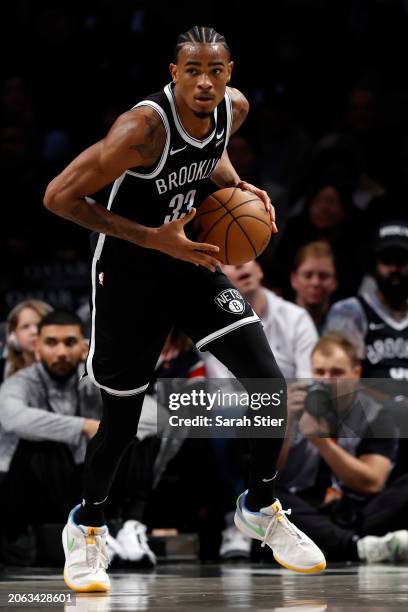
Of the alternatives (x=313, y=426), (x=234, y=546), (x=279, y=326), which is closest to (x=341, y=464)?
(x=313, y=426)

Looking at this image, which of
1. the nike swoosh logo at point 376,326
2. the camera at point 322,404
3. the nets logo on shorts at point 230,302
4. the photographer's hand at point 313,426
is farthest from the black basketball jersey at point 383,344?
the nets logo on shorts at point 230,302

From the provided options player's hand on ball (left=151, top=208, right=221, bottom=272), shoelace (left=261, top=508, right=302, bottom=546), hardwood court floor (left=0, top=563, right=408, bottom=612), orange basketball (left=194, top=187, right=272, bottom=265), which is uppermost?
orange basketball (left=194, top=187, right=272, bottom=265)

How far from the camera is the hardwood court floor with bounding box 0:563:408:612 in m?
3.84

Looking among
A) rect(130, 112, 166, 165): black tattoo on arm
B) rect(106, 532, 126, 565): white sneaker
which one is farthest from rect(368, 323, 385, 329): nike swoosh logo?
rect(130, 112, 166, 165): black tattoo on arm

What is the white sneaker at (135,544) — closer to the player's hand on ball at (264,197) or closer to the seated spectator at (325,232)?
the player's hand on ball at (264,197)

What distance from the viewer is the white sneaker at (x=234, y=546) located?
21.9 ft

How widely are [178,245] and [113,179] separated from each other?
35 centimetres

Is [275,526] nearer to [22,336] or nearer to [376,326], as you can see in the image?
[376,326]

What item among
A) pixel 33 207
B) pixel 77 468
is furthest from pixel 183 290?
pixel 33 207

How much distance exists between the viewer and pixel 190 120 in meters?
4.39

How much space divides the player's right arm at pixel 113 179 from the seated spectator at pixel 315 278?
3.62m

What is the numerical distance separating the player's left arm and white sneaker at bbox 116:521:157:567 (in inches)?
92.1

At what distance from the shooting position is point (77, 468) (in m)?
6.63

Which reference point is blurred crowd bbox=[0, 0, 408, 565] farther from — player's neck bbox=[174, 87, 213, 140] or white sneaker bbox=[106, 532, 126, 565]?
player's neck bbox=[174, 87, 213, 140]
